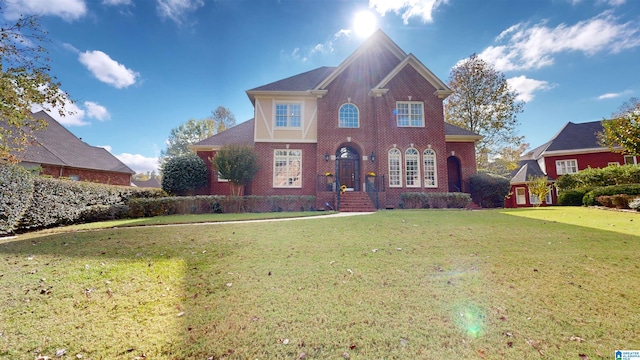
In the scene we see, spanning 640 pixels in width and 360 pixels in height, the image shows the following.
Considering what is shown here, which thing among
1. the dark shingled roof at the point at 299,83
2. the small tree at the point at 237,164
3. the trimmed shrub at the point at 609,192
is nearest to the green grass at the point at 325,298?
the small tree at the point at 237,164

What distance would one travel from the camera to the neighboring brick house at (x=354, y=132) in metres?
15.8

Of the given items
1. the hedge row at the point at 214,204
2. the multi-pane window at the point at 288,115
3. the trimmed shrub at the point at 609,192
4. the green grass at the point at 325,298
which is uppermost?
the multi-pane window at the point at 288,115

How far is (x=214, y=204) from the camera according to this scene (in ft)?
42.5

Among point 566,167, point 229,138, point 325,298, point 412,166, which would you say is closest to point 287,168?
point 229,138

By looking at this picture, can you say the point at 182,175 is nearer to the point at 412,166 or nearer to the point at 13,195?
the point at 13,195

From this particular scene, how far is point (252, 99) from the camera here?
1719 cm

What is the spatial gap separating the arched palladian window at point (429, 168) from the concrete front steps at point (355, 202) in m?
4.68

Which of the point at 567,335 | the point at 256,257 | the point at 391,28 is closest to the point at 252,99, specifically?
the point at 391,28

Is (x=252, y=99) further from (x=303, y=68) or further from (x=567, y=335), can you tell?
(x=567, y=335)

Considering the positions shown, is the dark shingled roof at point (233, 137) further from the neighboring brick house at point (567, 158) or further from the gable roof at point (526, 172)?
the gable roof at point (526, 172)

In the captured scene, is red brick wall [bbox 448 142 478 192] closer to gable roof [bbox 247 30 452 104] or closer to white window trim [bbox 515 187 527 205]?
gable roof [bbox 247 30 452 104]

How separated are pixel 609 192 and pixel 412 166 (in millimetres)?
9004

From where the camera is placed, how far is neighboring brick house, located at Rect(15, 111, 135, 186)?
1791cm

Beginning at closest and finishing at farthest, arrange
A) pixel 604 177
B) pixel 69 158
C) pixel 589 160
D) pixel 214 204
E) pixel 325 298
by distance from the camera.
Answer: pixel 325 298, pixel 214 204, pixel 604 177, pixel 69 158, pixel 589 160
